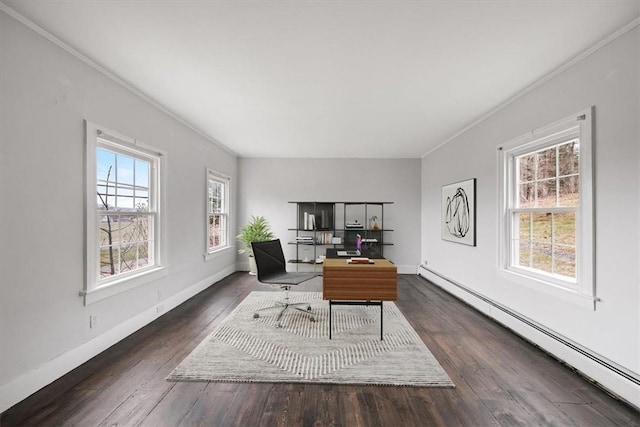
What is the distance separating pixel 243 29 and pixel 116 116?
1590 mm

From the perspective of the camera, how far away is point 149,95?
3.08 meters

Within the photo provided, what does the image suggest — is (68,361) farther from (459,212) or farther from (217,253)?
(459,212)

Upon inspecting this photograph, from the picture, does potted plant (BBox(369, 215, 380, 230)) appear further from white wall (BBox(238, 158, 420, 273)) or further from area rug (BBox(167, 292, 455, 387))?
area rug (BBox(167, 292, 455, 387))

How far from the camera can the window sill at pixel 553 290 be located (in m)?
2.19

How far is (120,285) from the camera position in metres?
2.69

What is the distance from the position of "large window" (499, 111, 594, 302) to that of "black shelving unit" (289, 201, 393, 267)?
2.86 metres

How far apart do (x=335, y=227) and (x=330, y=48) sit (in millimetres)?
4236

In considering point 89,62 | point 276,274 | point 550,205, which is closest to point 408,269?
point 276,274

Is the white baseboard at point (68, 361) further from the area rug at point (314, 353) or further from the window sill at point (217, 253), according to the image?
the window sill at point (217, 253)

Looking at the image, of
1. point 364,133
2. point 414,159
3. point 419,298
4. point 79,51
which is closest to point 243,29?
point 79,51

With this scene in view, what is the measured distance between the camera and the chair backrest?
11.6 feet

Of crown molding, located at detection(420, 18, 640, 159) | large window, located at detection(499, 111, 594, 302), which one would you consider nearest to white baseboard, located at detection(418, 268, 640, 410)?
large window, located at detection(499, 111, 594, 302)

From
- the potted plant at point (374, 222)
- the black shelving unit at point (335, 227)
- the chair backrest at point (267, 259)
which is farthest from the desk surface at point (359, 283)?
the potted plant at point (374, 222)

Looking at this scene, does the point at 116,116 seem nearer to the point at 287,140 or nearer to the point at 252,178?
the point at 287,140
